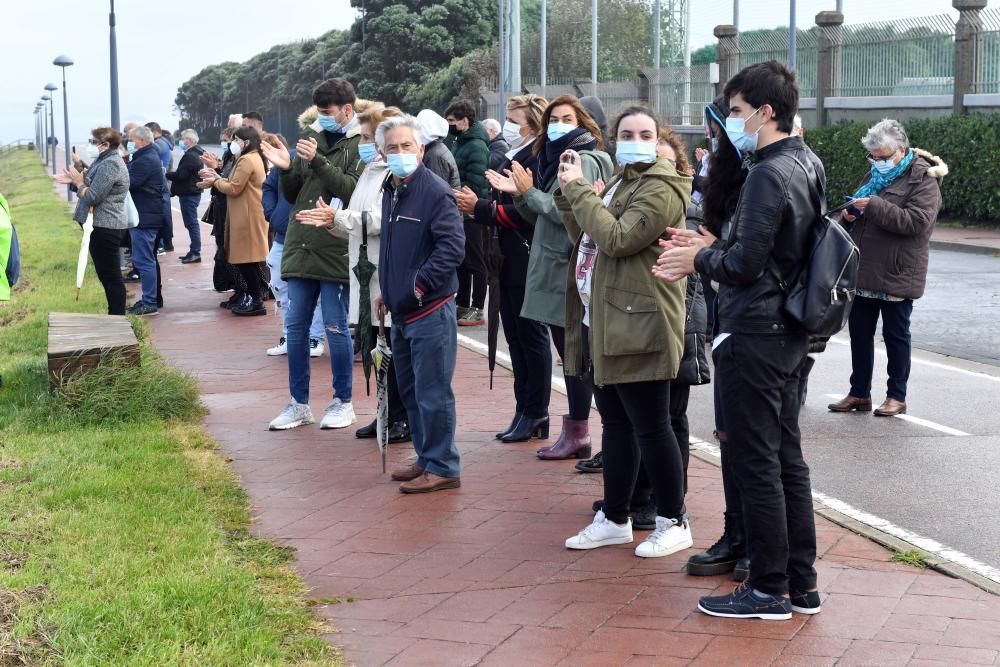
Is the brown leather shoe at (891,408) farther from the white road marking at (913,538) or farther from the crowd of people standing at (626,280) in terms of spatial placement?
the white road marking at (913,538)

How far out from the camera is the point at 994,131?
2302 centimetres

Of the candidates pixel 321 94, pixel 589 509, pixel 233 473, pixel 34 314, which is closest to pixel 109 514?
pixel 233 473

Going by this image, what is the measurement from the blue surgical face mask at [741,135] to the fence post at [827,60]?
28727 millimetres

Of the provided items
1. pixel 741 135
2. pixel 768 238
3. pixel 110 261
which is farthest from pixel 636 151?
pixel 110 261

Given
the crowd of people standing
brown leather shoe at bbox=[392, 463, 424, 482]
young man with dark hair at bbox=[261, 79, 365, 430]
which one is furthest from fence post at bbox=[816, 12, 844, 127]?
brown leather shoe at bbox=[392, 463, 424, 482]

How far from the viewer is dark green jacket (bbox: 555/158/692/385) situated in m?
5.08

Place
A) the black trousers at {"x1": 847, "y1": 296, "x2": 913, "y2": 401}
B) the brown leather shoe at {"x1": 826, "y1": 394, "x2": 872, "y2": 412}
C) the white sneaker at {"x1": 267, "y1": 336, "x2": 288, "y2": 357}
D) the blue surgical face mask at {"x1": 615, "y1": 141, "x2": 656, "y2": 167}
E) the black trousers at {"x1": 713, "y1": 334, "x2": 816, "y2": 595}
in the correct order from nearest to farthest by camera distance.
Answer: the black trousers at {"x1": 713, "y1": 334, "x2": 816, "y2": 595} → the blue surgical face mask at {"x1": 615, "y1": 141, "x2": 656, "y2": 167} → the black trousers at {"x1": 847, "y1": 296, "x2": 913, "y2": 401} → the brown leather shoe at {"x1": 826, "y1": 394, "x2": 872, "y2": 412} → the white sneaker at {"x1": 267, "y1": 336, "x2": 288, "y2": 357}

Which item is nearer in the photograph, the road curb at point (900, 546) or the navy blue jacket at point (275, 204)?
the road curb at point (900, 546)

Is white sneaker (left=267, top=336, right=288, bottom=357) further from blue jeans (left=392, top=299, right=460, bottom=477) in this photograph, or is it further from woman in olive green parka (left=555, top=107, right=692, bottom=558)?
woman in olive green parka (left=555, top=107, right=692, bottom=558)

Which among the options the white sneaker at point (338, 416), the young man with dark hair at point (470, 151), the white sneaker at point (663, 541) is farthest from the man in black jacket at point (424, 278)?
the young man with dark hair at point (470, 151)

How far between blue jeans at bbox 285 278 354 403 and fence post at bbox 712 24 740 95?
106 feet

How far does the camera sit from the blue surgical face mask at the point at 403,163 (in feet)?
21.0

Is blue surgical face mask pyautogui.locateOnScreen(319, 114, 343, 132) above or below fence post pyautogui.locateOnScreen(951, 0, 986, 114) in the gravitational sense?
below

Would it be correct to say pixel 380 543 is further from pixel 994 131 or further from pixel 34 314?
pixel 994 131
